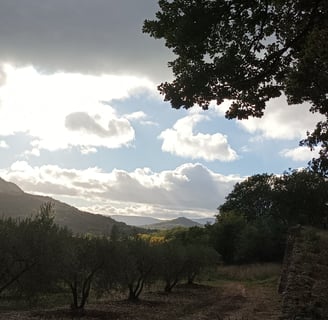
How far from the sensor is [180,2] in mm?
11648

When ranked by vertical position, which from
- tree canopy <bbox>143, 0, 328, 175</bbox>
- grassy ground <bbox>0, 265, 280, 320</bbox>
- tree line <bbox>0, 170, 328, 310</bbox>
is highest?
tree canopy <bbox>143, 0, 328, 175</bbox>

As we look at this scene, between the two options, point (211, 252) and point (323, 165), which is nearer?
point (323, 165)

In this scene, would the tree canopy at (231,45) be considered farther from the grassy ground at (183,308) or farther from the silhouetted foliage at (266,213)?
the silhouetted foliage at (266,213)

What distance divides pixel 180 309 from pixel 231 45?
19869 millimetres

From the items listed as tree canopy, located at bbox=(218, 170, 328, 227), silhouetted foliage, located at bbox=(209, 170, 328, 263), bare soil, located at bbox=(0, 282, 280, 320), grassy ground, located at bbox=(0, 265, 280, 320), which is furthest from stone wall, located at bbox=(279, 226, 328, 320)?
tree canopy, located at bbox=(218, 170, 328, 227)

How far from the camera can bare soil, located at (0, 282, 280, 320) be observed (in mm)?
22078

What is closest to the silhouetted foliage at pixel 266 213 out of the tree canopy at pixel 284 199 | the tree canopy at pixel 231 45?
the tree canopy at pixel 284 199

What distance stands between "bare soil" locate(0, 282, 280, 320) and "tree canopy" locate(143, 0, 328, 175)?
13704mm

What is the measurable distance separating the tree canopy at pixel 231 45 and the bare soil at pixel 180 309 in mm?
13704

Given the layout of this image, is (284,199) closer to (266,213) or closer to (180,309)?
(266,213)

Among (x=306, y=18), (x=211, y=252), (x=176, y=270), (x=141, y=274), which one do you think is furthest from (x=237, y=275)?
(x=306, y=18)

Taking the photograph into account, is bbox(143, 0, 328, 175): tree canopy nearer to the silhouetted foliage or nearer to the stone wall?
the stone wall

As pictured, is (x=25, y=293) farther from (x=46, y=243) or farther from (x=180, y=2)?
(x=180, y=2)

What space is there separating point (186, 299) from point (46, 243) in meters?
18.9
